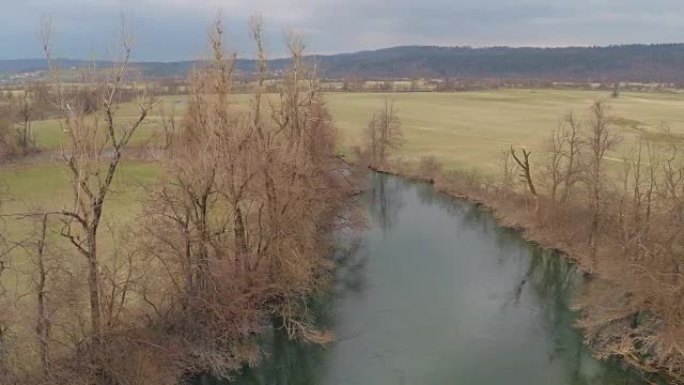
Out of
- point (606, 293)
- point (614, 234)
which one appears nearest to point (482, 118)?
point (614, 234)

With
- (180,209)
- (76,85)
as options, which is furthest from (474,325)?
(76,85)

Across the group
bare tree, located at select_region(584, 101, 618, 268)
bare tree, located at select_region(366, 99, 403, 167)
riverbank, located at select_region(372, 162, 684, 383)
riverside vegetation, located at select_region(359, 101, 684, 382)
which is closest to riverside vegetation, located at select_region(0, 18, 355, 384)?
riverbank, located at select_region(372, 162, 684, 383)

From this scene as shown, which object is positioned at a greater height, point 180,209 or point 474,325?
point 180,209

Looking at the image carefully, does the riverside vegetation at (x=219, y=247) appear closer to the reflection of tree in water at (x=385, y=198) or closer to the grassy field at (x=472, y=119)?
the reflection of tree in water at (x=385, y=198)

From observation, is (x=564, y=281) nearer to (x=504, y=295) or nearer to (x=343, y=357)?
(x=504, y=295)

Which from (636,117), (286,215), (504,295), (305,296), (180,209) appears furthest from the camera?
(636,117)
